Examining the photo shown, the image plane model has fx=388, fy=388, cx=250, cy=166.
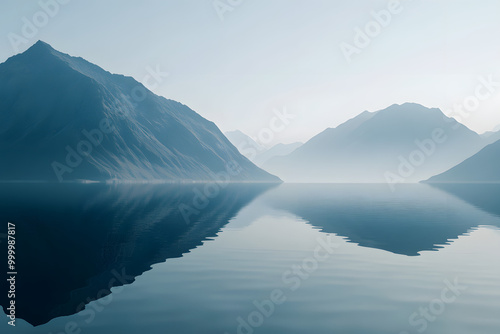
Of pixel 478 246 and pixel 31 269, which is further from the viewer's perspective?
pixel 478 246

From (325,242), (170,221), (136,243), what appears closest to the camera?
(136,243)

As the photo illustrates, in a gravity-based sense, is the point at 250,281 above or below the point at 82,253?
above

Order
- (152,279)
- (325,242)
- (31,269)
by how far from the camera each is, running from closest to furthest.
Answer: (152,279), (31,269), (325,242)

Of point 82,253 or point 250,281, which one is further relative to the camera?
point 82,253

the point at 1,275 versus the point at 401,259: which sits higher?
the point at 401,259

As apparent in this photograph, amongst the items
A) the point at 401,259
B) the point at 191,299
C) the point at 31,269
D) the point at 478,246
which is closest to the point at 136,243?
the point at 31,269

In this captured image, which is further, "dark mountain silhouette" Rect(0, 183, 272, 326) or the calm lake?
"dark mountain silhouette" Rect(0, 183, 272, 326)

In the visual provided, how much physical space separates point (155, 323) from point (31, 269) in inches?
570

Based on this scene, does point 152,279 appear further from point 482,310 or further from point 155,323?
point 482,310

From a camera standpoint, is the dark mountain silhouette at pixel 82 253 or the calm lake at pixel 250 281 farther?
the dark mountain silhouette at pixel 82 253

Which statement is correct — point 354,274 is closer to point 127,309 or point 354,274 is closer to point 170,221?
point 127,309

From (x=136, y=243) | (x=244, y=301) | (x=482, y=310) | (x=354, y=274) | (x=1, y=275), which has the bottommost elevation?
(x=1, y=275)

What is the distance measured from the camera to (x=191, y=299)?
66.6 ft

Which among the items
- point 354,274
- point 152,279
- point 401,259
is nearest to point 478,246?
point 401,259
